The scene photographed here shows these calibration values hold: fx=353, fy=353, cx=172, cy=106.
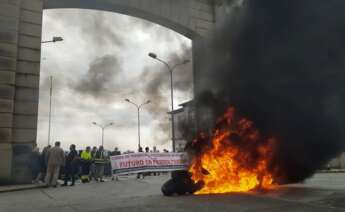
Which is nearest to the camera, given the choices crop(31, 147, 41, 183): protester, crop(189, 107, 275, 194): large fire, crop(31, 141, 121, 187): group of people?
crop(189, 107, 275, 194): large fire

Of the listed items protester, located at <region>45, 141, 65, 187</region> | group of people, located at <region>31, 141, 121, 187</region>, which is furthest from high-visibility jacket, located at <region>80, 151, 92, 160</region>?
protester, located at <region>45, 141, 65, 187</region>

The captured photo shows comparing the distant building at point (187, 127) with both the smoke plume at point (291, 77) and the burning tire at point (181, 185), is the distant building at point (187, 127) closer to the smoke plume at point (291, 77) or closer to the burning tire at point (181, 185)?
the smoke plume at point (291, 77)

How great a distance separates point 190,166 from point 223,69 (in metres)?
2.99

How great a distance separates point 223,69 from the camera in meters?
10.3

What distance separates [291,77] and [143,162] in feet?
31.4

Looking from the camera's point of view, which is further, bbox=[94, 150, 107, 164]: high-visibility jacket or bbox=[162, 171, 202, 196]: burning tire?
bbox=[94, 150, 107, 164]: high-visibility jacket

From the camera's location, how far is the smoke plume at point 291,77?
28.6 ft

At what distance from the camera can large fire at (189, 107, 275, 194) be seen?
30.3 ft

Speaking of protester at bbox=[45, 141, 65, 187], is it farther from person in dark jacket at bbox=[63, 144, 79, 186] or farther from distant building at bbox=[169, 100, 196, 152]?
distant building at bbox=[169, 100, 196, 152]

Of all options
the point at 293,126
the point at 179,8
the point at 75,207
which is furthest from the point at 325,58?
the point at 179,8

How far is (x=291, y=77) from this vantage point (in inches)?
358

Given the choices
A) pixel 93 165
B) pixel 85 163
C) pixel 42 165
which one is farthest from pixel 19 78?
pixel 93 165

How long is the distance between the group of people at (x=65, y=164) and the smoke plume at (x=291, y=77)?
681 centimetres

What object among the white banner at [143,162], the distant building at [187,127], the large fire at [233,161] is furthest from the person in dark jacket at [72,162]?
the large fire at [233,161]
